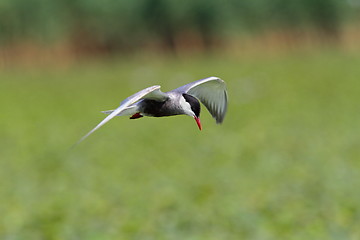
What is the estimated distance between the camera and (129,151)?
1130 cm

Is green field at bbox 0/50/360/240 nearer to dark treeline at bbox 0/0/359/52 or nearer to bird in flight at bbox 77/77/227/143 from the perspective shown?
bird in flight at bbox 77/77/227/143

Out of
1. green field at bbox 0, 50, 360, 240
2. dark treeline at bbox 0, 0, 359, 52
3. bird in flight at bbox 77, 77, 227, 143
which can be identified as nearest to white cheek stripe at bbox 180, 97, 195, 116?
bird in flight at bbox 77, 77, 227, 143

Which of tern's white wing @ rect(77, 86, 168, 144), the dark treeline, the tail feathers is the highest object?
tern's white wing @ rect(77, 86, 168, 144)

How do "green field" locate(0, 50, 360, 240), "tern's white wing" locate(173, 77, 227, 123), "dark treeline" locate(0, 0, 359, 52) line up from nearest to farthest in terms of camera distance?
1. "tern's white wing" locate(173, 77, 227, 123)
2. "green field" locate(0, 50, 360, 240)
3. "dark treeline" locate(0, 0, 359, 52)

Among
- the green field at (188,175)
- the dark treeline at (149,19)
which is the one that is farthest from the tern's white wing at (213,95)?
the dark treeline at (149,19)

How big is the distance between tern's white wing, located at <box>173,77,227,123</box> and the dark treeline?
27883mm

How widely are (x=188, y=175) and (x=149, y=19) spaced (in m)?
31.1

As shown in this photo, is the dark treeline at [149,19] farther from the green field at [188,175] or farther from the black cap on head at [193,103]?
the black cap on head at [193,103]

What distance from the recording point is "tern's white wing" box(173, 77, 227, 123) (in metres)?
1.01

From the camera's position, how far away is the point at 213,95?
3.57ft

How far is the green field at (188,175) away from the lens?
6379 mm

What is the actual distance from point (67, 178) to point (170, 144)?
3.07m

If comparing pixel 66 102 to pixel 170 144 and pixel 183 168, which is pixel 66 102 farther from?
pixel 183 168

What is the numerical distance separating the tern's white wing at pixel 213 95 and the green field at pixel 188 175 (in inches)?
6.9
